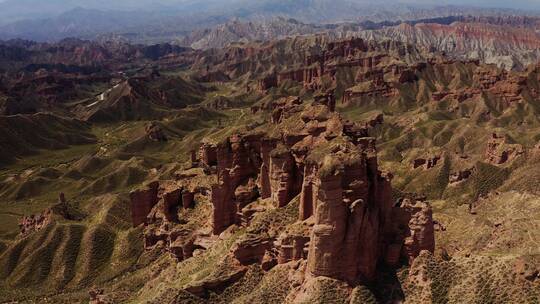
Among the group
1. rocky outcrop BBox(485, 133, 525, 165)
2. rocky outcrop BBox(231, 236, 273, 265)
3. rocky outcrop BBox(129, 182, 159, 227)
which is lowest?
rocky outcrop BBox(485, 133, 525, 165)

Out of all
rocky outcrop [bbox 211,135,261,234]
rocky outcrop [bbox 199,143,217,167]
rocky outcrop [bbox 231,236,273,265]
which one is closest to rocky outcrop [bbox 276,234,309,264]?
rocky outcrop [bbox 231,236,273,265]

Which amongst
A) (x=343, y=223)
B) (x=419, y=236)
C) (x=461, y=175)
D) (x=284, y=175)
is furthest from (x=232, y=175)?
(x=461, y=175)

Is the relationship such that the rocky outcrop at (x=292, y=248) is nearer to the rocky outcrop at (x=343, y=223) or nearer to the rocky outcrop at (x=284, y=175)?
the rocky outcrop at (x=343, y=223)

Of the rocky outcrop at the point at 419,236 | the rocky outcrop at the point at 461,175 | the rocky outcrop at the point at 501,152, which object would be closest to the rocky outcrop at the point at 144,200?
the rocky outcrop at the point at 419,236

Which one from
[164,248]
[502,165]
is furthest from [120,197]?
[502,165]

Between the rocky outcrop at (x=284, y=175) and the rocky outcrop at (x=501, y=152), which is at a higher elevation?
the rocky outcrop at (x=284, y=175)

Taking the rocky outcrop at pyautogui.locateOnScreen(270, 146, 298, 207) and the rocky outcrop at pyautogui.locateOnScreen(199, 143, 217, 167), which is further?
the rocky outcrop at pyautogui.locateOnScreen(199, 143, 217, 167)

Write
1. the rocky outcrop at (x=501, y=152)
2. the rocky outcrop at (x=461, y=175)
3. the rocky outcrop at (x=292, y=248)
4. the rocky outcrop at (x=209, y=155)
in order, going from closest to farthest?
1. the rocky outcrop at (x=292, y=248)
2. the rocky outcrop at (x=209, y=155)
3. the rocky outcrop at (x=501, y=152)
4. the rocky outcrop at (x=461, y=175)

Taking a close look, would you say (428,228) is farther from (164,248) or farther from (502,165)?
(502,165)

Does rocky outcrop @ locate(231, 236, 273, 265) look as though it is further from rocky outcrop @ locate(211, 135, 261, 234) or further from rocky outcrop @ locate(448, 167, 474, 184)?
rocky outcrop @ locate(448, 167, 474, 184)

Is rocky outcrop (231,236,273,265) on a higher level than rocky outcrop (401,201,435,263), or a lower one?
lower

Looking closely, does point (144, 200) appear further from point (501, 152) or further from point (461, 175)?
point (501, 152)
